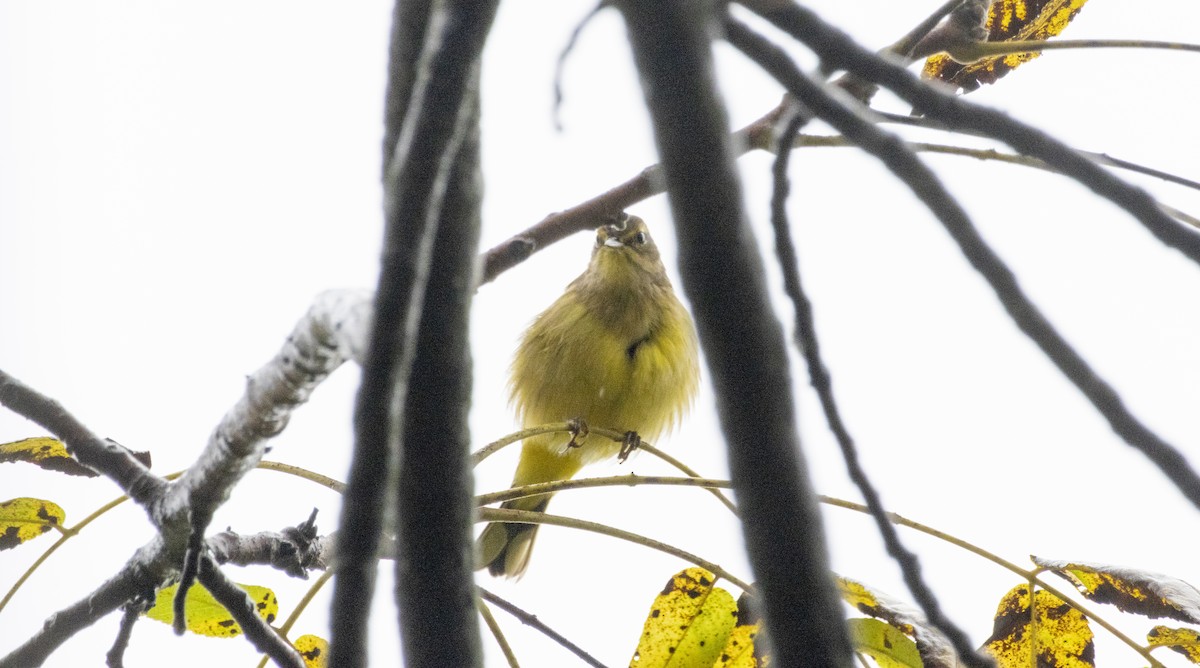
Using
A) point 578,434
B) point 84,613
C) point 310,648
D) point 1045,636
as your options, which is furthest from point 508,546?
point 84,613

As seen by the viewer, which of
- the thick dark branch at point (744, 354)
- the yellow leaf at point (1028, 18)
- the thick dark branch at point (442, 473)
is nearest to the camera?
the thick dark branch at point (744, 354)

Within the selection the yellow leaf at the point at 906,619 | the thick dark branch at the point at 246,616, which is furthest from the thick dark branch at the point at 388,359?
the yellow leaf at the point at 906,619

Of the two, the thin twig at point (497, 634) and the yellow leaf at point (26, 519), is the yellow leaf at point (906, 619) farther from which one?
the yellow leaf at point (26, 519)

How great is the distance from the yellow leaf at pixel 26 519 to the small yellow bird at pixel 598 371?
2.69m

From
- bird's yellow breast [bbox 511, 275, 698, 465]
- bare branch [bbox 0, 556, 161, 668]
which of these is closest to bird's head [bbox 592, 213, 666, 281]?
bird's yellow breast [bbox 511, 275, 698, 465]

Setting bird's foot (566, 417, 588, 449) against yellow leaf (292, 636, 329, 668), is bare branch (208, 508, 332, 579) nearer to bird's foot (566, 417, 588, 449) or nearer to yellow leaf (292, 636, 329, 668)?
yellow leaf (292, 636, 329, 668)

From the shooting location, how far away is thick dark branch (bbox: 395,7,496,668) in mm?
797

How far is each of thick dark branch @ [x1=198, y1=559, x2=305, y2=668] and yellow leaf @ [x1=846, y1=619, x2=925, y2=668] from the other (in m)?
0.88

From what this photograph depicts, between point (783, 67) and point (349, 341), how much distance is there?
0.50m

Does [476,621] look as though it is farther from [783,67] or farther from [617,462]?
[617,462]

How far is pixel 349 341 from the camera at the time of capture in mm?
1096

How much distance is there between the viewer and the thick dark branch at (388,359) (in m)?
0.71

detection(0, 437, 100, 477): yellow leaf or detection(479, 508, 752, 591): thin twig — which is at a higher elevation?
detection(0, 437, 100, 477): yellow leaf

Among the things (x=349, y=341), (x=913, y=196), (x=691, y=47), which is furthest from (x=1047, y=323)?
(x=349, y=341)
